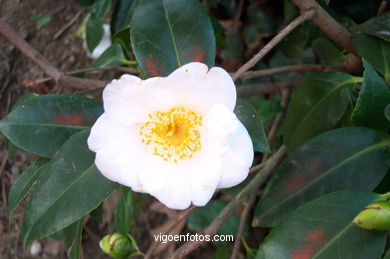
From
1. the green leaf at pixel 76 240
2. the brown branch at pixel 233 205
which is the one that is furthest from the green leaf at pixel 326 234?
the green leaf at pixel 76 240

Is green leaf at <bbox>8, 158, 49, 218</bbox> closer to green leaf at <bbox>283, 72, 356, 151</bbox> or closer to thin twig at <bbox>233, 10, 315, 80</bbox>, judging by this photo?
thin twig at <bbox>233, 10, 315, 80</bbox>

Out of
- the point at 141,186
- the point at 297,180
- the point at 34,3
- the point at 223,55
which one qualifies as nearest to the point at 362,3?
the point at 223,55

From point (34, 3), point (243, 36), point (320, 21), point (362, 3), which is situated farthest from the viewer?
point (34, 3)

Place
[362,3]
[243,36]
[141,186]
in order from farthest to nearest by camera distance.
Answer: [243,36], [362,3], [141,186]

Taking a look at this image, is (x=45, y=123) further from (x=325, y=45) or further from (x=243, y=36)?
(x=243, y=36)

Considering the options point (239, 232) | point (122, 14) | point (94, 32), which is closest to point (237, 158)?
point (239, 232)
